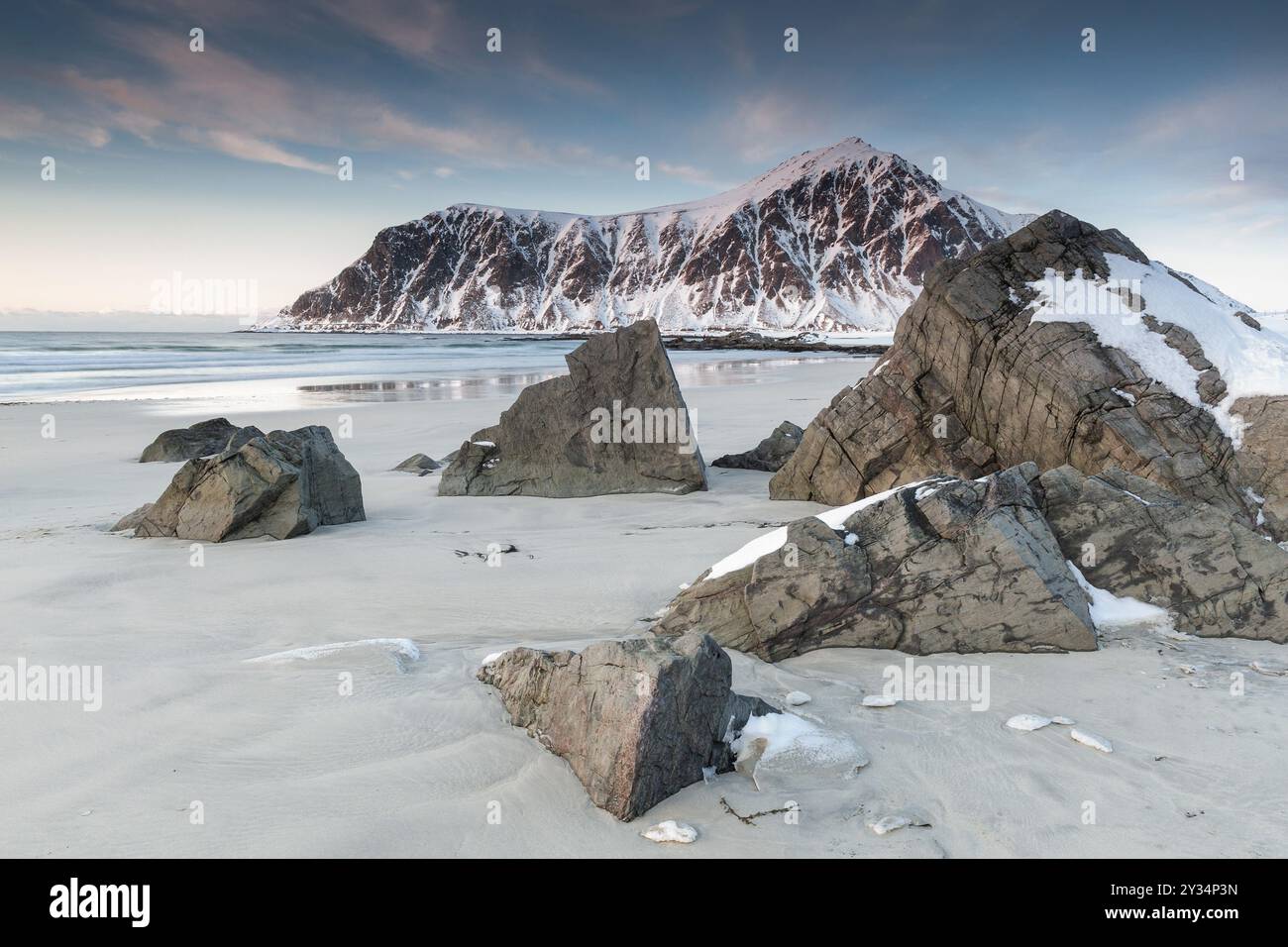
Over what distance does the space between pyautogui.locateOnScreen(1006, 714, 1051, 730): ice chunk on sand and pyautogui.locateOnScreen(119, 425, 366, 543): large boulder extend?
7441mm

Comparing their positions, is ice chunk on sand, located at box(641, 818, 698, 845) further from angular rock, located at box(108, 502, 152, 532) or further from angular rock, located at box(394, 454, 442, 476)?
angular rock, located at box(394, 454, 442, 476)

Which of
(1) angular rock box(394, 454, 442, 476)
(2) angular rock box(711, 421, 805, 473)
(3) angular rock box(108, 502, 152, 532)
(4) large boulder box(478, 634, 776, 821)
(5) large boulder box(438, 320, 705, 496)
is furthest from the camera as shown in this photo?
(1) angular rock box(394, 454, 442, 476)

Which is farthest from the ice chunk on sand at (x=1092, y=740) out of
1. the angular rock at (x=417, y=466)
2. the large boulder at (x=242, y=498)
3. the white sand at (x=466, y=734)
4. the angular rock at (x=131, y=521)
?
the angular rock at (x=417, y=466)

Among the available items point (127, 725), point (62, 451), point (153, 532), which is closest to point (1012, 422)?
point (127, 725)

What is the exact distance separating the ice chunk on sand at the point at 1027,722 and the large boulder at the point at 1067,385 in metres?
4.92

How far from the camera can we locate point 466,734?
4.35 metres

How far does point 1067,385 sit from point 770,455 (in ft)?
18.1

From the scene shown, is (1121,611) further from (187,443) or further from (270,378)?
(270,378)

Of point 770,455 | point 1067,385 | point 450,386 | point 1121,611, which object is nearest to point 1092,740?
point 1121,611

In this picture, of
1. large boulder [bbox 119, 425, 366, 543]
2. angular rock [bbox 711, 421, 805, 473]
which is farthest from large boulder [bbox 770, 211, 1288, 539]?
large boulder [bbox 119, 425, 366, 543]

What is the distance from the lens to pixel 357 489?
1009 cm

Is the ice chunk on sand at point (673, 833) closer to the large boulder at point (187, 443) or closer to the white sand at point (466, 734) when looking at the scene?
the white sand at point (466, 734)

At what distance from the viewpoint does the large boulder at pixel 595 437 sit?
12.1 metres

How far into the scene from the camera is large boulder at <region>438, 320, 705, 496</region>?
12141mm
